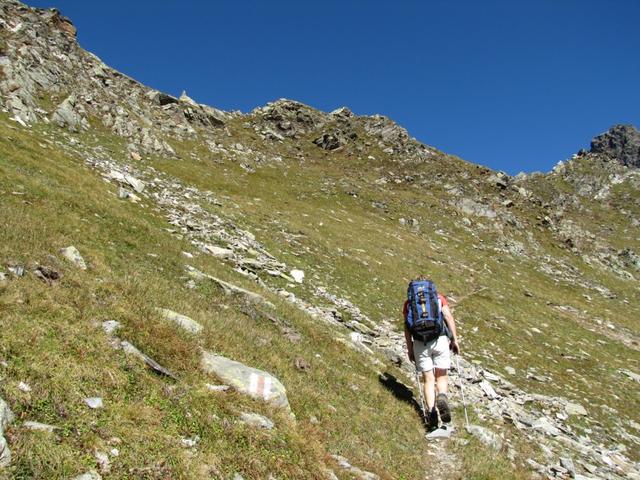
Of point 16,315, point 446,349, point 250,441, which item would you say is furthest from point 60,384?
point 446,349

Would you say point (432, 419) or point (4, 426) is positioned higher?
point (432, 419)

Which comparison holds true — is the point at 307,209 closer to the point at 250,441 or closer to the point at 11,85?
the point at 11,85

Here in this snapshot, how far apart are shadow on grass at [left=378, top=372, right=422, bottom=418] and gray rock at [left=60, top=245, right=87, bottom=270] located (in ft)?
28.2

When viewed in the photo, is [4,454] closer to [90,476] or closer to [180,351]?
[90,476]

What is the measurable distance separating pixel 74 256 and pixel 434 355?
9586 millimetres

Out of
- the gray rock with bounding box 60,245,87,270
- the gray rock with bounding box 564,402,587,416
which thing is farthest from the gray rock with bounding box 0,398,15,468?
the gray rock with bounding box 564,402,587,416

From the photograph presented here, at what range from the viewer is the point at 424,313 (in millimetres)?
10969

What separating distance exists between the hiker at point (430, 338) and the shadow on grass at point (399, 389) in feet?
3.56

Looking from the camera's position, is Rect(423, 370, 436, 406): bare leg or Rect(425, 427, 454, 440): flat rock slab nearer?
Rect(425, 427, 454, 440): flat rock slab

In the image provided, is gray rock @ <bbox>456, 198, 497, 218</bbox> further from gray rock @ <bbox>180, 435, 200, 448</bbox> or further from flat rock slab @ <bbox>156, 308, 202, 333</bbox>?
gray rock @ <bbox>180, 435, 200, 448</bbox>

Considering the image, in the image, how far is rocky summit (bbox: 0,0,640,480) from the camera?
6.21m

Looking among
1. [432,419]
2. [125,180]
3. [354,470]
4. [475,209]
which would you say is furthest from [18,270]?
[475,209]

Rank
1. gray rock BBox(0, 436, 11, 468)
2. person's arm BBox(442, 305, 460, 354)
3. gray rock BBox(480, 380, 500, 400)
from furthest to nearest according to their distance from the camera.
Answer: gray rock BBox(480, 380, 500, 400) < person's arm BBox(442, 305, 460, 354) < gray rock BBox(0, 436, 11, 468)

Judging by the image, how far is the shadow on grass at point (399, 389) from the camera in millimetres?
12153
